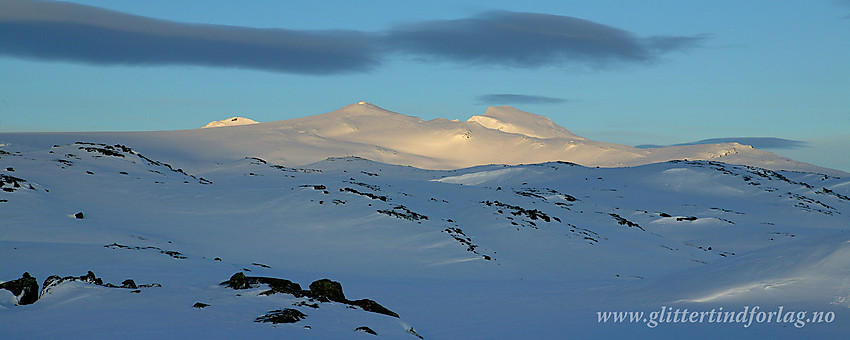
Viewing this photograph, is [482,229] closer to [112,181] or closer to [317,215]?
[317,215]

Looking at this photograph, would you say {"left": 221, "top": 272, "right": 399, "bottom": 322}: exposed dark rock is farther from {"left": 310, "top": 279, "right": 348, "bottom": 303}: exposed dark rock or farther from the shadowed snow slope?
the shadowed snow slope

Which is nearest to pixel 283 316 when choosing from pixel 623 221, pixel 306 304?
pixel 306 304

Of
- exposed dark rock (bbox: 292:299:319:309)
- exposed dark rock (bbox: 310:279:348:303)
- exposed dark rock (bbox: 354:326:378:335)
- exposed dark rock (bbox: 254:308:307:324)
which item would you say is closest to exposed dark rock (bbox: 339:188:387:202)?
exposed dark rock (bbox: 310:279:348:303)

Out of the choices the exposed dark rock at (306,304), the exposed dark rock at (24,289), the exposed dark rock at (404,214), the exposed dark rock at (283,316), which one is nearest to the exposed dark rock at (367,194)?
the exposed dark rock at (404,214)

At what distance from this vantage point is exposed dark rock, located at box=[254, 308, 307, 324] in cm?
1258

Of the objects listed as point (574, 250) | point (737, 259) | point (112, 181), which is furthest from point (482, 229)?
point (112, 181)

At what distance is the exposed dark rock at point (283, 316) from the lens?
41.3 ft

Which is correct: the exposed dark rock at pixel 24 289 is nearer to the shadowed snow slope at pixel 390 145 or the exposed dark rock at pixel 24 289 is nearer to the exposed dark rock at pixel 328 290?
the exposed dark rock at pixel 328 290

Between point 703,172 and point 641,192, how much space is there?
15.1 m

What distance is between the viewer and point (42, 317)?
11.7 m

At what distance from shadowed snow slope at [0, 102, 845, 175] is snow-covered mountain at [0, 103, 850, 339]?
112 ft

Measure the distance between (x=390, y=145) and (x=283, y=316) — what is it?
11623 cm

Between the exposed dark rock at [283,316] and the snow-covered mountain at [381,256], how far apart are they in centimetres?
7

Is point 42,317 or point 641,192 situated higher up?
point 42,317
